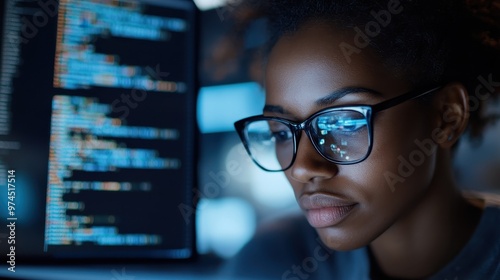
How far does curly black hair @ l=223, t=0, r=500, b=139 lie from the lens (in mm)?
753

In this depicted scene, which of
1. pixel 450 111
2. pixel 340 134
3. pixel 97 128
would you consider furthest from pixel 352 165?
pixel 97 128

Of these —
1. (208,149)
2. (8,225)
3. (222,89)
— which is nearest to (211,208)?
(208,149)

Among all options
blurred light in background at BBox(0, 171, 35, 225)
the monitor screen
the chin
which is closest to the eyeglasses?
the chin

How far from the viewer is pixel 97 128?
84 cm

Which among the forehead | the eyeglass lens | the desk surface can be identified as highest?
the forehead

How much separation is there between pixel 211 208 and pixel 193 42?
0.99ft

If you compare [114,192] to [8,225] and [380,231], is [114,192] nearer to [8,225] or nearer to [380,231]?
[8,225]

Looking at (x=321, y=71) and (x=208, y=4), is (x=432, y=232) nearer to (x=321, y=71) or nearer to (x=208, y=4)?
(x=321, y=71)

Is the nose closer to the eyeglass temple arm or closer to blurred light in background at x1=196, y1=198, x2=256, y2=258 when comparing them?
the eyeglass temple arm

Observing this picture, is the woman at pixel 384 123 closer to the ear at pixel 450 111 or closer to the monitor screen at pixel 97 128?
the ear at pixel 450 111

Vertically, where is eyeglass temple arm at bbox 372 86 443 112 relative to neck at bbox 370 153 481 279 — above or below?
above

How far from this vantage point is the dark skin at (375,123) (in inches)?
28.8

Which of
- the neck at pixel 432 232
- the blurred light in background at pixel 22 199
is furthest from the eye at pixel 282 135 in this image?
the blurred light in background at pixel 22 199

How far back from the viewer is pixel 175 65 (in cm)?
90
